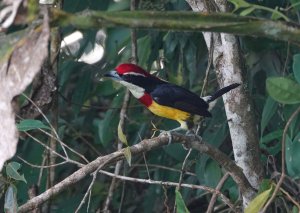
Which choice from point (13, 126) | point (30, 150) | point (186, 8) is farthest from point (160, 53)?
point (13, 126)

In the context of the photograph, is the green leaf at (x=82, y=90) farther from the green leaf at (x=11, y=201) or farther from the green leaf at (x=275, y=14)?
the green leaf at (x=275, y=14)

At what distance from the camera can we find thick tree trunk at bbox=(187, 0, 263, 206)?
10.5 feet

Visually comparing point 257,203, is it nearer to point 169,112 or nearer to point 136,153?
point 136,153

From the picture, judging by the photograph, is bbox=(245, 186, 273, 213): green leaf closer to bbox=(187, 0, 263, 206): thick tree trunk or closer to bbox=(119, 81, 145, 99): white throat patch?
bbox=(187, 0, 263, 206): thick tree trunk

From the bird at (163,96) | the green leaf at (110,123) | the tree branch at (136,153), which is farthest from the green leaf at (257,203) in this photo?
the green leaf at (110,123)

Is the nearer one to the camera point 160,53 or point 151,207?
point 160,53

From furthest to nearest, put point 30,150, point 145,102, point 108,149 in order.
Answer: point 108,149, point 30,150, point 145,102

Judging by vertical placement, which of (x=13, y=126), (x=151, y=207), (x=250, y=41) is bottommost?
(x=151, y=207)

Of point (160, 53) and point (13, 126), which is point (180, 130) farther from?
point (13, 126)

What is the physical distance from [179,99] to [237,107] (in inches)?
31.9

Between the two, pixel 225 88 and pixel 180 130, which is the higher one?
pixel 225 88

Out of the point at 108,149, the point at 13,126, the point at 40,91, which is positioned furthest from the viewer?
the point at 108,149

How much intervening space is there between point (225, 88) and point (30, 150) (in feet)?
5.62

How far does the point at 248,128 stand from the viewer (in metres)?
3.20
